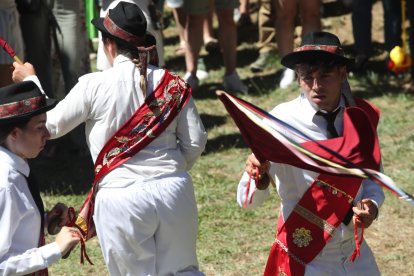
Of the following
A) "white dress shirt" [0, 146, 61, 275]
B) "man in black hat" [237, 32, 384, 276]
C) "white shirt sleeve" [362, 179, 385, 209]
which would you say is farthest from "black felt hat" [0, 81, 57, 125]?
"white shirt sleeve" [362, 179, 385, 209]

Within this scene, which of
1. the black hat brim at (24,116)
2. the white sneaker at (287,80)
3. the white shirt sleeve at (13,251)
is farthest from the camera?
the white sneaker at (287,80)

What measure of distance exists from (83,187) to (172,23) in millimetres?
5722

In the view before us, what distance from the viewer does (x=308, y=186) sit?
488 centimetres

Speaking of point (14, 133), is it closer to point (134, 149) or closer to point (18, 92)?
point (18, 92)

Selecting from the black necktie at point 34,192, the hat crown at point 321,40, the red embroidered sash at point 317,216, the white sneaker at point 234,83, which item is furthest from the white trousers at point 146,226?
the white sneaker at point 234,83

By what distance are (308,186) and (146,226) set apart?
0.96 meters

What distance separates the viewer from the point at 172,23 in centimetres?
1370

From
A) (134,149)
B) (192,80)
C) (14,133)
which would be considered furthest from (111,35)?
(192,80)

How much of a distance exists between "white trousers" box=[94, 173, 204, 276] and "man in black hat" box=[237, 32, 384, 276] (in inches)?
22.6

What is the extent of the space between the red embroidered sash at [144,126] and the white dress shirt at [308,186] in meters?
0.64

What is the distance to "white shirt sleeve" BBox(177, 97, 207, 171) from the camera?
548 centimetres

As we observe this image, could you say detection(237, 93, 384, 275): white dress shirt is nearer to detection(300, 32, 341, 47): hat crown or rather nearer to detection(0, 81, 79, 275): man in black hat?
detection(300, 32, 341, 47): hat crown

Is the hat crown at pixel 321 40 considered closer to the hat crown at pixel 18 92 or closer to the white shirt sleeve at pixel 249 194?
the white shirt sleeve at pixel 249 194

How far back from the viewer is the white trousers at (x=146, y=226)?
209 inches
